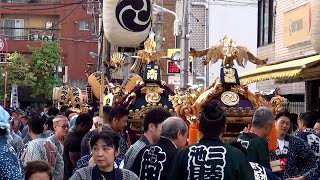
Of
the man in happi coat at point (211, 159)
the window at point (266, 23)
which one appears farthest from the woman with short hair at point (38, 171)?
the window at point (266, 23)

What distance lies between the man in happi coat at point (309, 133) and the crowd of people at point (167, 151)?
0.01m

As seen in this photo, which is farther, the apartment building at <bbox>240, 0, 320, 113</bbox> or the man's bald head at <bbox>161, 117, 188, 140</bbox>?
the apartment building at <bbox>240, 0, 320, 113</bbox>

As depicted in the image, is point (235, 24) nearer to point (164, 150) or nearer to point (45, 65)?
point (45, 65)

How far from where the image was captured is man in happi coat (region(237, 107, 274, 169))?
7.50 m

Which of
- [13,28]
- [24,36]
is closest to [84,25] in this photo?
[24,36]

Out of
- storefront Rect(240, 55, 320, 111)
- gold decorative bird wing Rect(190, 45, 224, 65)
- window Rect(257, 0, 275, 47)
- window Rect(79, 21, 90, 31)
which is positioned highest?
window Rect(79, 21, 90, 31)

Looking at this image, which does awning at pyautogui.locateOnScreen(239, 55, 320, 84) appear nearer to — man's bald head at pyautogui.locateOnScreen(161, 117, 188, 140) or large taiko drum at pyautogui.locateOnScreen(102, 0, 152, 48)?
large taiko drum at pyautogui.locateOnScreen(102, 0, 152, 48)

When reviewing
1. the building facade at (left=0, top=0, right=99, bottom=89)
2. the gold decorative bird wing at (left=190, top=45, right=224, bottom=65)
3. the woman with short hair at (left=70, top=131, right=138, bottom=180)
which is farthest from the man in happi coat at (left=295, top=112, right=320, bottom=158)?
the building facade at (left=0, top=0, right=99, bottom=89)

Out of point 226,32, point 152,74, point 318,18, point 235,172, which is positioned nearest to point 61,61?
point 226,32

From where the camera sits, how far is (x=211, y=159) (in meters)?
6.11

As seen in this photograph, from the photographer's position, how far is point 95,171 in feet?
19.2

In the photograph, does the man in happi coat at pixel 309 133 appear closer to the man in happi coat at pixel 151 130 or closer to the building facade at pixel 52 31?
the man in happi coat at pixel 151 130

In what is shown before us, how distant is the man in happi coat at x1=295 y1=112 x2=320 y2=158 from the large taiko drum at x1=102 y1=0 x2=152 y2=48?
2.68 meters

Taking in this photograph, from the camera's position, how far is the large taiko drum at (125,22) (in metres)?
10.7
